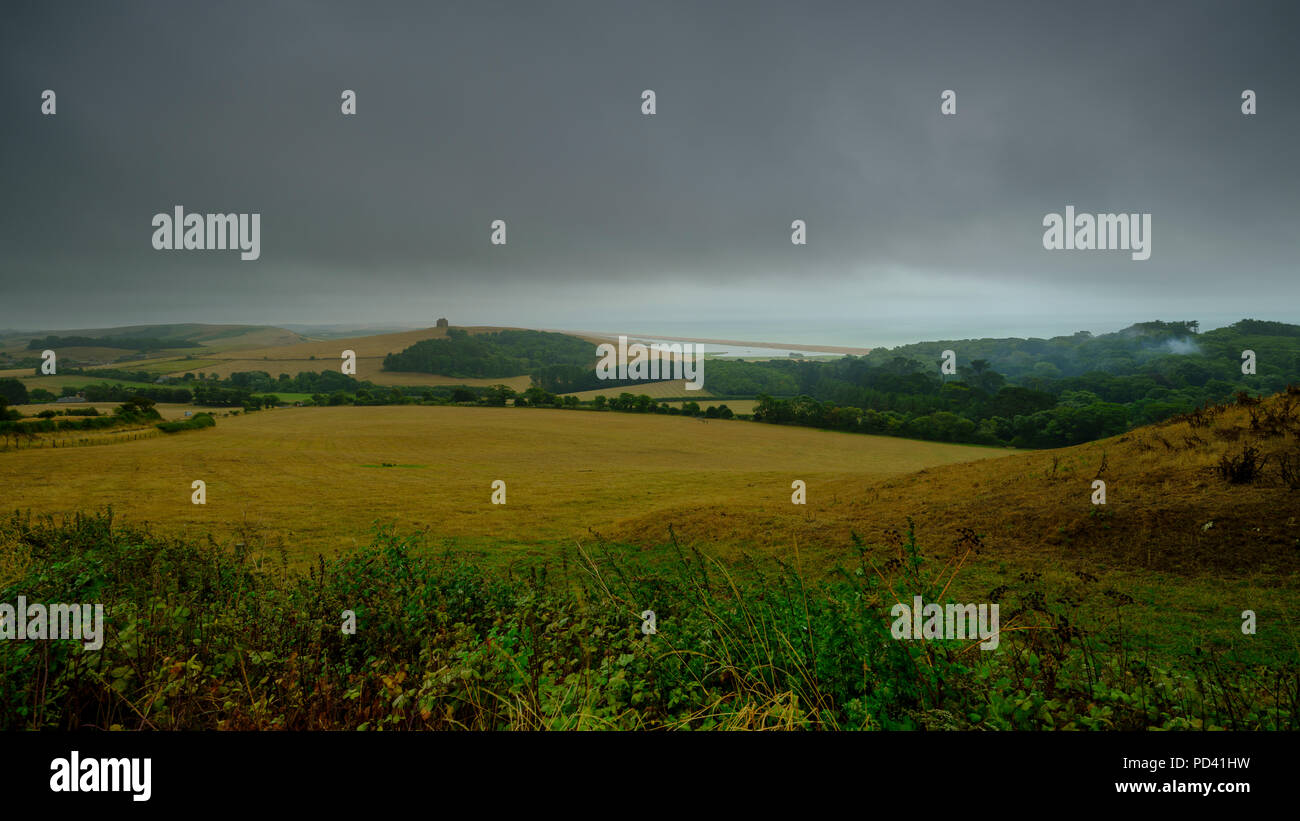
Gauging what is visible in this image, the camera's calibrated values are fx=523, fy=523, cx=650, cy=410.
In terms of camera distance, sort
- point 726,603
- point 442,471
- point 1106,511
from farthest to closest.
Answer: point 442,471, point 1106,511, point 726,603

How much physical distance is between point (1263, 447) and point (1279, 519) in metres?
3.23

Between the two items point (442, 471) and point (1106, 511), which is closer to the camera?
point (1106, 511)

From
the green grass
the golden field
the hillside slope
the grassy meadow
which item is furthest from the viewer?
the golden field

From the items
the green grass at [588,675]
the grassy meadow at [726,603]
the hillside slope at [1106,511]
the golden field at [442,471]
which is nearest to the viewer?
the green grass at [588,675]

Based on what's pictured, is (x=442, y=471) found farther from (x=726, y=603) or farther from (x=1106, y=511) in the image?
(x=1106, y=511)

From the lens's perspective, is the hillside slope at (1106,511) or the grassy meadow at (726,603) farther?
the hillside slope at (1106,511)

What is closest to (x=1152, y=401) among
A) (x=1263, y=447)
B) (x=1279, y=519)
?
(x=1263, y=447)

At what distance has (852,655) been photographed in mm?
3609

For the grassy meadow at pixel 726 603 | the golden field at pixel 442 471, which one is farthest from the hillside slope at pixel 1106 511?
the golden field at pixel 442 471

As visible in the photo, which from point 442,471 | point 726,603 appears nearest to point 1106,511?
point 726,603

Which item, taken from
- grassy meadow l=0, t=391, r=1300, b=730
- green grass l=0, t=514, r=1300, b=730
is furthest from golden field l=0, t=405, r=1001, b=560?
green grass l=0, t=514, r=1300, b=730

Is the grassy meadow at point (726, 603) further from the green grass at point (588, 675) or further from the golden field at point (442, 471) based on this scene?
the golden field at point (442, 471)

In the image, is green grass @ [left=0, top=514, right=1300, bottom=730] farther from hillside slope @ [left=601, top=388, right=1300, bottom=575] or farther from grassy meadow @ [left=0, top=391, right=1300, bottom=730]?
hillside slope @ [left=601, top=388, right=1300, bottom=575]
